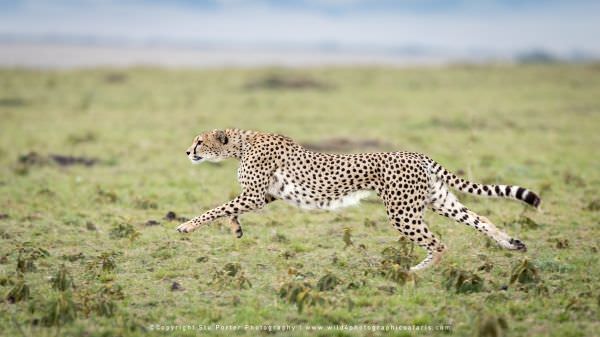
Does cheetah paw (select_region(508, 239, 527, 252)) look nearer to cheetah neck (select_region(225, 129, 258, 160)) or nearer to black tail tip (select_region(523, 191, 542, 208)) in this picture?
black tail tip (select_region(523, 191, 542, 208))

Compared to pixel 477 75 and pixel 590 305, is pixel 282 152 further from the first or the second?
pixel 477 75

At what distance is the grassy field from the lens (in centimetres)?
641

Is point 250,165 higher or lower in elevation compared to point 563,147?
lower

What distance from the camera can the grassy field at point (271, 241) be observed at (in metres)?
6.41

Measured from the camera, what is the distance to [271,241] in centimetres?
900

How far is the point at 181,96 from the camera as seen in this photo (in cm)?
2809

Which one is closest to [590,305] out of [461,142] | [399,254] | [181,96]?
[399,254]

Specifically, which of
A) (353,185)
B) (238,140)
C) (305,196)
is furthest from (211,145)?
(353,185)

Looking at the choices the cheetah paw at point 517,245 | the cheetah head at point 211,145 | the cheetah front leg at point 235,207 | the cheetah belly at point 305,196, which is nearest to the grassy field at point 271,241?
the cheetah paw at point 517,245

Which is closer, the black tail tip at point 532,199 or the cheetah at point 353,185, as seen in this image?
the black tail tip at point 532,199

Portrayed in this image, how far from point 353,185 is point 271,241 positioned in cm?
175

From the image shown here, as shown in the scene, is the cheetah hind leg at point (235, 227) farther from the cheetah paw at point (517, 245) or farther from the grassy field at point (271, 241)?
the cheetah paw at point (517, 245)

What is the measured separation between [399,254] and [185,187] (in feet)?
18.2

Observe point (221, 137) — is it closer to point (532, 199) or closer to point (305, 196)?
point (305, 196)
